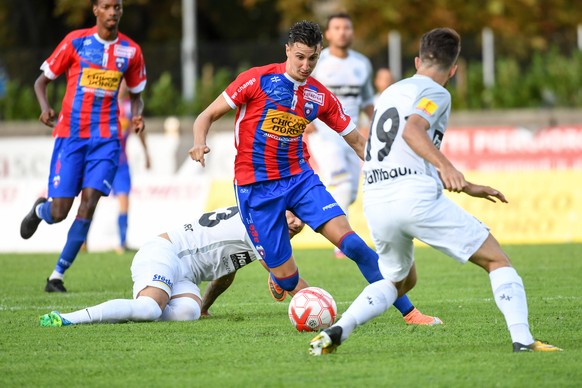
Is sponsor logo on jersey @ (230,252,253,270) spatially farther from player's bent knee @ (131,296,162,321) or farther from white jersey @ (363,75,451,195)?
white jersey @ (363,75,451,195)

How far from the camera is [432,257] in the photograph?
48.1 ft

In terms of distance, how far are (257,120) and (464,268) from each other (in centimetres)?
537

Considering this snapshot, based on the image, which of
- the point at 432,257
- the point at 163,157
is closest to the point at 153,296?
the point at 432,257

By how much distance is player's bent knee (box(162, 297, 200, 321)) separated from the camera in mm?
8625

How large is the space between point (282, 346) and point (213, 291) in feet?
6.18

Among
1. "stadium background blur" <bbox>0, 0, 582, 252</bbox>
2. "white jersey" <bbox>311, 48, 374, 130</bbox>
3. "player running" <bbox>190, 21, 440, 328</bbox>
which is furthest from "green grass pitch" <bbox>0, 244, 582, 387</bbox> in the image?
"stadium background blur" <bbox>0, 0, 582, 252</bbox>

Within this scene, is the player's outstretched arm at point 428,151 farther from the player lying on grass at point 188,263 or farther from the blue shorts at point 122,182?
the blue shorts at point 122,182

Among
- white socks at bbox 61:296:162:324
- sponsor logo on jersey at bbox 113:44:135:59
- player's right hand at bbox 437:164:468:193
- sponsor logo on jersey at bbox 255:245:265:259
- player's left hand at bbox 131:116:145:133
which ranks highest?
sponsor logo on jersey at bbox 113:44:135:59

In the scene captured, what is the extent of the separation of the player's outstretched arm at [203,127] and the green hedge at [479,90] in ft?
54.0

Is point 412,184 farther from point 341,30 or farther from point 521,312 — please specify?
point 341,30

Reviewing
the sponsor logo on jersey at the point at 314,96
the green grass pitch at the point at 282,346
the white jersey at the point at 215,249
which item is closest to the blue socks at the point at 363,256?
the green grass pitch at the point at 282,346

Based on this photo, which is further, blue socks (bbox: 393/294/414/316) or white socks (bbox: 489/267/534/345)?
blue socks (bbox: 393/294/414/316)

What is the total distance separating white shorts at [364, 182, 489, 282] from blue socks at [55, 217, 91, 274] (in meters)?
4.90

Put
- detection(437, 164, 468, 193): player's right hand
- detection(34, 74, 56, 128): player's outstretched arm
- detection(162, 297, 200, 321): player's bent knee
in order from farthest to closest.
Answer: detection(34, 74, 56, 128): player's outstretched arm → detection(162, 297, 200, 321): player's bent knee → detection(437, 164, 468, 193): player's right hand
